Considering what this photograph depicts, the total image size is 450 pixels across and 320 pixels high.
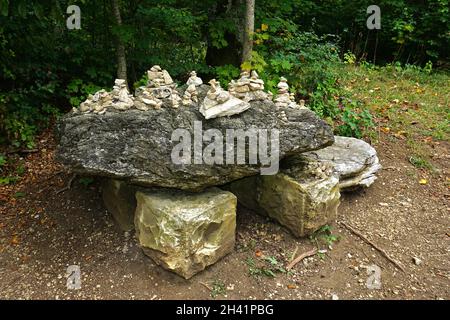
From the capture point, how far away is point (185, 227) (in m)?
3.57

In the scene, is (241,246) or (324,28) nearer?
(241,246)

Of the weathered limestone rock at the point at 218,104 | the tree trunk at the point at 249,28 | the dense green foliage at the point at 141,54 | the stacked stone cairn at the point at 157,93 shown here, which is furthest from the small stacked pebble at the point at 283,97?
the tree trunk at the point at 249,28

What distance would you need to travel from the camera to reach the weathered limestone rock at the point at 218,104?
3699 millimetres

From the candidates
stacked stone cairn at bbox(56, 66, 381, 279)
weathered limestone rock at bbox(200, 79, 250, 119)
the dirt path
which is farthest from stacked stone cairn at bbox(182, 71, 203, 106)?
the dirt path

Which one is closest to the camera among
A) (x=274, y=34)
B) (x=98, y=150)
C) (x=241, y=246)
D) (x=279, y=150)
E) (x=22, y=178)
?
(x=98, y=150)

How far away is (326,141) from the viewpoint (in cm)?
404

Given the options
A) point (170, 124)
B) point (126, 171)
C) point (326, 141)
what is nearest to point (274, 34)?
point (326, 141)

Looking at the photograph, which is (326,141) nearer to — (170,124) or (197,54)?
(170,124)

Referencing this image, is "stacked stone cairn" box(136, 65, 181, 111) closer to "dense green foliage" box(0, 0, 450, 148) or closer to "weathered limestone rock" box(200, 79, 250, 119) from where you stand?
"weathered limestone rock" box(200, 79, 250, 119)

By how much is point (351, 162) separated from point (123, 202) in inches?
114

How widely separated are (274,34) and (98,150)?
184 inches

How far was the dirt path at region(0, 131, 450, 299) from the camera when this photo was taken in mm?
3803

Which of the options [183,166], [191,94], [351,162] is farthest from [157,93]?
[351,162]

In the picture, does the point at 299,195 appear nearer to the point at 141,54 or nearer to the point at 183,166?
the point at 183,166
